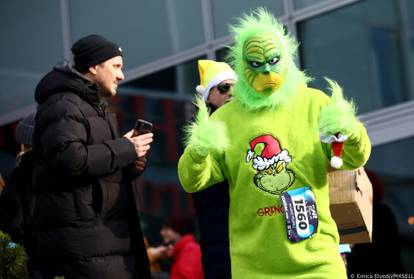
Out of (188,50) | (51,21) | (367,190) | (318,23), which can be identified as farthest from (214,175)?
(51,21)

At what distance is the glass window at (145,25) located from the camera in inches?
359

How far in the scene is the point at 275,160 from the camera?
15.5 feet

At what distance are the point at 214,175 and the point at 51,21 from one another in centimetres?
571

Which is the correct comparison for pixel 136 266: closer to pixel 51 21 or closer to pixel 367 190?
pixel 367 190

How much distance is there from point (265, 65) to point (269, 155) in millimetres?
419

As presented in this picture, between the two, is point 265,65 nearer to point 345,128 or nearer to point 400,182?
point 345,128

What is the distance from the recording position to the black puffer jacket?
5.29 meters

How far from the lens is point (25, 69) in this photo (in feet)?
34.4

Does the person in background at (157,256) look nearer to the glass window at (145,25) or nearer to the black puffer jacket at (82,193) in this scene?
the glass window at (145,25)

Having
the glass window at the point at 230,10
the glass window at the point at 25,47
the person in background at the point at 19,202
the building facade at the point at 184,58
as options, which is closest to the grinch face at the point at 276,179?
the building facade at the point at 184,58

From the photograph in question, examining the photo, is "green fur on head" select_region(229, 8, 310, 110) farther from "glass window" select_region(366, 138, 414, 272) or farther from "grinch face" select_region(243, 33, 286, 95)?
"glass window" select_region(366, 138, 414, 272)

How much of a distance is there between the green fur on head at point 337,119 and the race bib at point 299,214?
0.99 ft

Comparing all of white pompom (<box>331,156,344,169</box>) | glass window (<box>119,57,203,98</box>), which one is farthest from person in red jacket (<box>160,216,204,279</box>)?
white pompom (<box>331,156,344,169</box>)

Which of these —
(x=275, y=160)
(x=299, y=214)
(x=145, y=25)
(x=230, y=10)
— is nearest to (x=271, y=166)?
(x=275, y=160)
